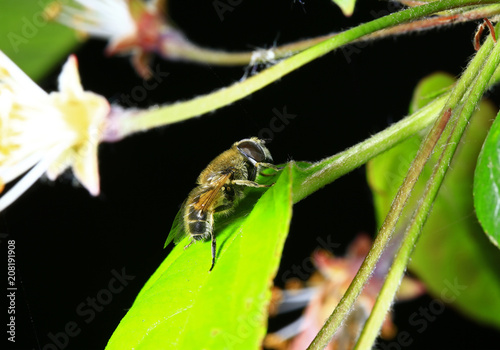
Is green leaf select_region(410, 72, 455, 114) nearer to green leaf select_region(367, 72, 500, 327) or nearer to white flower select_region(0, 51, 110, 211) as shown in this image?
green leaf select_region(367, 72, 500, 327)

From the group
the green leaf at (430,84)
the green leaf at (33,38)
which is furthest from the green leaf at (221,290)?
the green leaf at (33,38)

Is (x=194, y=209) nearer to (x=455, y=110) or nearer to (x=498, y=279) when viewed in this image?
(x=455, y=110)

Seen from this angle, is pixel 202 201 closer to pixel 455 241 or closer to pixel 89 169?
pixel 89 169

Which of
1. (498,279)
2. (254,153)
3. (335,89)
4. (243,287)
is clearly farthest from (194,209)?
(498,279)

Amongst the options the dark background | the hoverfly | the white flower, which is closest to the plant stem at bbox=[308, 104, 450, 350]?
the hoverfly

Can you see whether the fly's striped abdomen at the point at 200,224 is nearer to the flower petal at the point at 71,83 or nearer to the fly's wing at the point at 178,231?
the fly's wing at the point at 178,231
